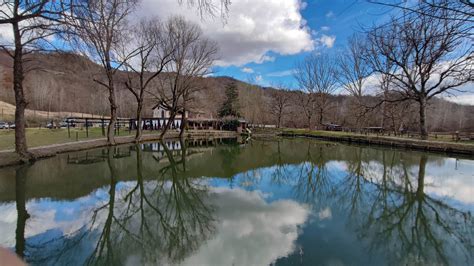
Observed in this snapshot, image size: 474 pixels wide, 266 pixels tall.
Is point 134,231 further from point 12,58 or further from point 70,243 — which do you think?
point 12,58

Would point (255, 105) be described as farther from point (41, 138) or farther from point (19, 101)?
point (19, 101)

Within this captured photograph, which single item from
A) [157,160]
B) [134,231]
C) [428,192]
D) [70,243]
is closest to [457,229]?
[428,192]

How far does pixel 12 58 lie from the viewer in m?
10.7

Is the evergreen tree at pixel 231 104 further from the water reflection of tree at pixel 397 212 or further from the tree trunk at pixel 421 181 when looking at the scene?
the water reflection of tree at pixel 397 212

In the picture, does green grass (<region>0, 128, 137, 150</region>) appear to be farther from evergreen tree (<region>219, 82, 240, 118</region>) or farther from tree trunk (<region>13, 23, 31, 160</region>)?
evergreen tree (<region>219, 82, 240, 118</region>)

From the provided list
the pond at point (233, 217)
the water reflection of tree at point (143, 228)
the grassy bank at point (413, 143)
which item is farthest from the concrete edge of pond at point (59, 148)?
the grassy bank at point (413, 143)

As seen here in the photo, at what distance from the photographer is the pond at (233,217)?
12.8 ft

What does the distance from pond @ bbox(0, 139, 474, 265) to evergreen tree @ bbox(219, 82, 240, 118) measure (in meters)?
39.3

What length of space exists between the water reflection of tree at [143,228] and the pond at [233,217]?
2 centimetres

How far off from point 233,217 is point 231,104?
44242mm

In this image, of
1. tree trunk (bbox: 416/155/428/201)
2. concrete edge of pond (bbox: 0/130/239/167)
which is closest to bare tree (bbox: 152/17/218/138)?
concrete edge of pond (bbox: 0/130/239/167)

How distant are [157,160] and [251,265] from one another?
10.3 meters

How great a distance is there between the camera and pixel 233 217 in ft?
17.9

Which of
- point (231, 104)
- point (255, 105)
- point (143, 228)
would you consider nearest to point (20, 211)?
point (143, 228)
